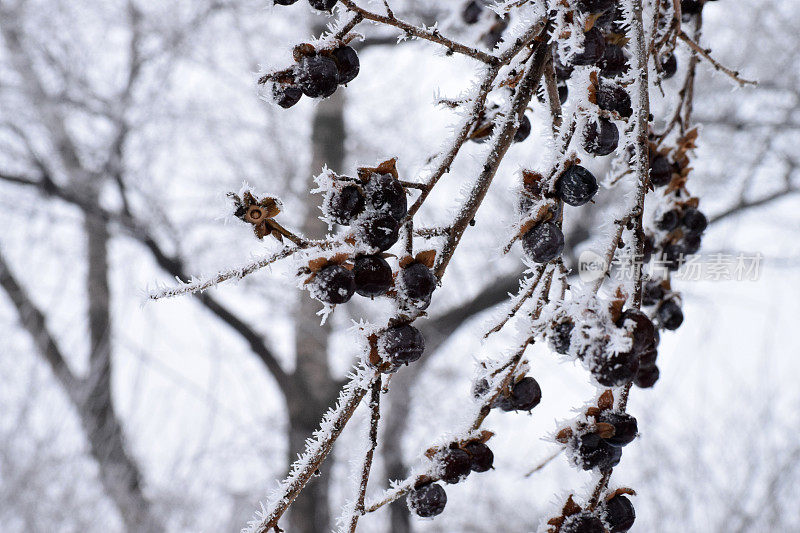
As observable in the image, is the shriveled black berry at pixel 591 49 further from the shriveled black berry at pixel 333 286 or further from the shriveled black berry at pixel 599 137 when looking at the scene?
the shriveled black berry at pixel 333 286

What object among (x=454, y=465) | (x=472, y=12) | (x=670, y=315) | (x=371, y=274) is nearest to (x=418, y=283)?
(x=371, y=274)

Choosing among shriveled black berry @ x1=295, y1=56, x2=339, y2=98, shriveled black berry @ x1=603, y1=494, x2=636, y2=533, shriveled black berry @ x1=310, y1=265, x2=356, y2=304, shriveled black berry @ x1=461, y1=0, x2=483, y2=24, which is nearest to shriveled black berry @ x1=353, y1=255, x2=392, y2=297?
shriveled black berry @ x1=310, y1=265, x2=356, y2=304

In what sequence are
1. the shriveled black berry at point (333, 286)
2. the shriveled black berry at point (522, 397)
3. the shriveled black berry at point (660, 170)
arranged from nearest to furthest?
the shriveled black berry at point (333, 286) → the shriveled black berry at point (522, 397) → the shriveled black berry at point (660, 170)

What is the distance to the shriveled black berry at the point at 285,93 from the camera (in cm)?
40

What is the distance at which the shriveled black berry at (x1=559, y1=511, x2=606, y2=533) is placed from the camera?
40 cm

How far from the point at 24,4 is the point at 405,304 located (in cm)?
289

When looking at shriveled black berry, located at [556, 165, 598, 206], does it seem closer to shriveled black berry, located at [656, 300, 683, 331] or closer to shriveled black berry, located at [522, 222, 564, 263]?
shriveled black berry, located at [522, 222, 564, 263]

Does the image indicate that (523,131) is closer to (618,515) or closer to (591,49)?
(591,49)

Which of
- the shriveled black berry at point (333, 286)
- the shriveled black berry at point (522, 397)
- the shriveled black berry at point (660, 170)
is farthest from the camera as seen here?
the shriveled black berry at point (660, 170)

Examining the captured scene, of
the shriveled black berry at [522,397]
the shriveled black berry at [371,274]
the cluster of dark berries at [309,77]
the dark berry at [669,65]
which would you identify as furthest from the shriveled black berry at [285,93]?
the dark berry at [669,65]

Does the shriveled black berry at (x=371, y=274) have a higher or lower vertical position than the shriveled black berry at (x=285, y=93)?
lower

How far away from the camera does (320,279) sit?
0.36m

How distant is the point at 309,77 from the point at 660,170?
33cm

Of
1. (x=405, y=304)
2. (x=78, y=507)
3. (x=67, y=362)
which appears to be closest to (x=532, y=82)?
(x=405, y=304)
